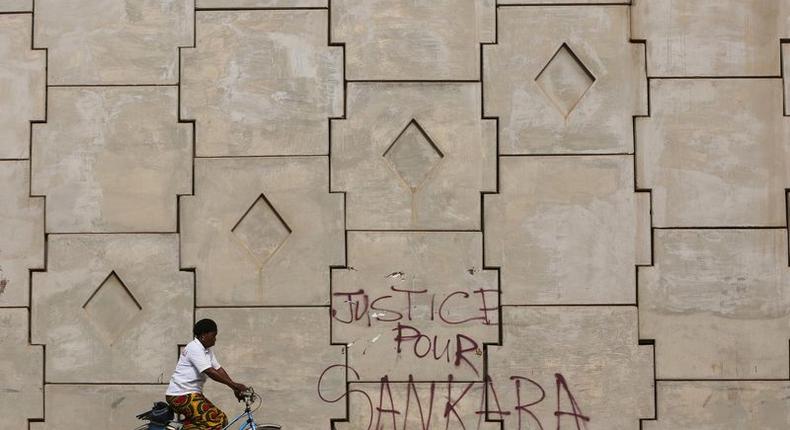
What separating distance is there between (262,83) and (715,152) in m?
3.60

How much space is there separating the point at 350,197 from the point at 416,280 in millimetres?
827

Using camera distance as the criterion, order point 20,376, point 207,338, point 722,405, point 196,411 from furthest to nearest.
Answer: point 20,376 → point 722,405 → point 207,338 → point 196,411

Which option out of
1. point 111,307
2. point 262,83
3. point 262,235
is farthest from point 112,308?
point 262,83

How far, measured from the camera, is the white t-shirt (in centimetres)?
760

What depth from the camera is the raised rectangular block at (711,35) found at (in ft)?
27.6

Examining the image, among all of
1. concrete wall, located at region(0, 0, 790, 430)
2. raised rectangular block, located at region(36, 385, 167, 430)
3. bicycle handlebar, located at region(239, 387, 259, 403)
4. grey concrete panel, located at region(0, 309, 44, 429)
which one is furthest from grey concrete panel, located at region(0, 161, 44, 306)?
bicycle handlebar, located at region(239, 387, 259, 403)

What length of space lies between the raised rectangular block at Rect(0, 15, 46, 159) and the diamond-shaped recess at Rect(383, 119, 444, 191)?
A: 2.81 m

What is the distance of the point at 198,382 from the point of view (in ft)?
25.2

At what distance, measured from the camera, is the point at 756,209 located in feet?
27.3

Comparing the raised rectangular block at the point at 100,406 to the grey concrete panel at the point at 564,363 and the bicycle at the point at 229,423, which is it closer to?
the bicycle at the point at 229,423

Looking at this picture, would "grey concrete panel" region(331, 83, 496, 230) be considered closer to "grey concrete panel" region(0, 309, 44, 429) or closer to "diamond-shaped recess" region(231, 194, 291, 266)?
"diamond-shaped recess" region(231, 194, 291, 266)

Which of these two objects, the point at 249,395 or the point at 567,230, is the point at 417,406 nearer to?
the point at 249,395

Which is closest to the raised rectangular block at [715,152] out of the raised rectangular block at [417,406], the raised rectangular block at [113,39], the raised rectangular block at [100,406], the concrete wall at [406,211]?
the concrete wall at [406,211]

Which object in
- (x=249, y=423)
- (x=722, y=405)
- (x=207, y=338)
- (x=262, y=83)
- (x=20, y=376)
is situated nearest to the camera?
(x=207, y=338)
